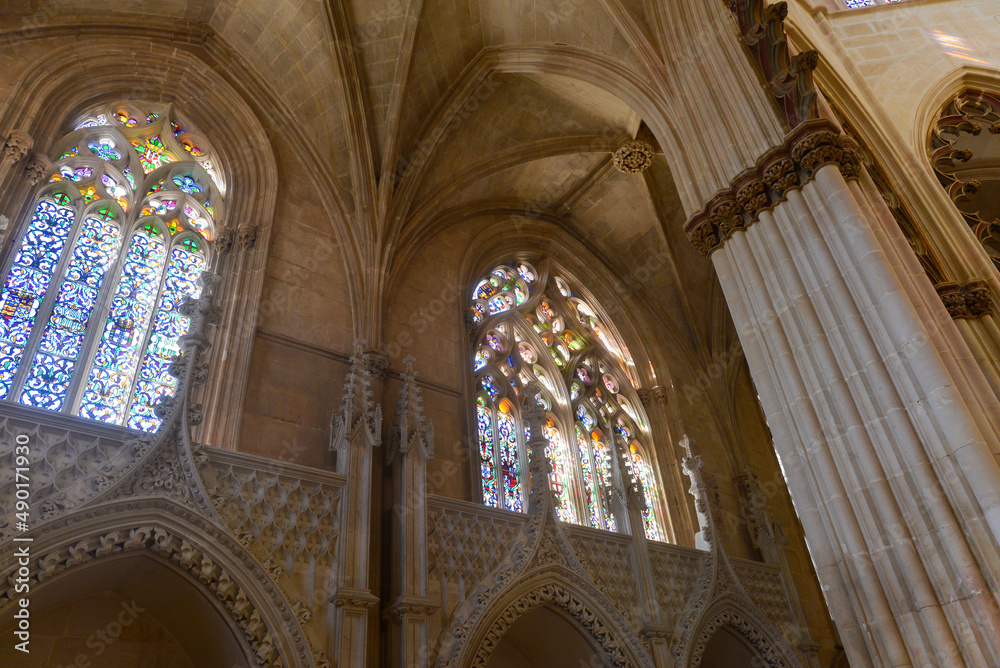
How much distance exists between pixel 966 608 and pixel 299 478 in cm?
548

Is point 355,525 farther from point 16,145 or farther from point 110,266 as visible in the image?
point 16,145

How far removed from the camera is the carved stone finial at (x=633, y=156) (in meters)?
12.4

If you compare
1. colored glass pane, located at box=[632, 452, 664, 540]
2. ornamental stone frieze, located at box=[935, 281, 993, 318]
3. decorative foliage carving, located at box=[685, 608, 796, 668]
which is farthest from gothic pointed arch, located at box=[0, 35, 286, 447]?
ornamental stone frieze, located at box=[935, 281, 993, 318]

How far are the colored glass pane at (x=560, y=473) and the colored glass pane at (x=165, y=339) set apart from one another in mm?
5185

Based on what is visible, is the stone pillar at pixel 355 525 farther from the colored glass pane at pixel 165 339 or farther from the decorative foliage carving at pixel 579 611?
the colored glass pane at pixel 165 339

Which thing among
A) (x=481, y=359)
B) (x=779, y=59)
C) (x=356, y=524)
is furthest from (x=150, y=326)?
(x=779, y=59)

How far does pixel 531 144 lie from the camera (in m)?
12.6

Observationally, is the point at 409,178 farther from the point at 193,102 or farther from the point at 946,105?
the point at 946,105

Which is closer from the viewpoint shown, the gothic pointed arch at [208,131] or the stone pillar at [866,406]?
the stone pillar at [866,406]

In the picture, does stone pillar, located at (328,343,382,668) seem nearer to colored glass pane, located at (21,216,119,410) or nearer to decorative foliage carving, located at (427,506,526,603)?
decorative foliage carving, located at (427,506,526,603)

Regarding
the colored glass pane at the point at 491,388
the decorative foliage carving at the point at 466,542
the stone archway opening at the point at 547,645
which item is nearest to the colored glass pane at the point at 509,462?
the colored glass pane at the point at 491,388

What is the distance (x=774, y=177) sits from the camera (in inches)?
276

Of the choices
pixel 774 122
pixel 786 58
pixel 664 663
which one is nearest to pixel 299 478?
pixel 664 663

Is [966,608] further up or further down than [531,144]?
further down
